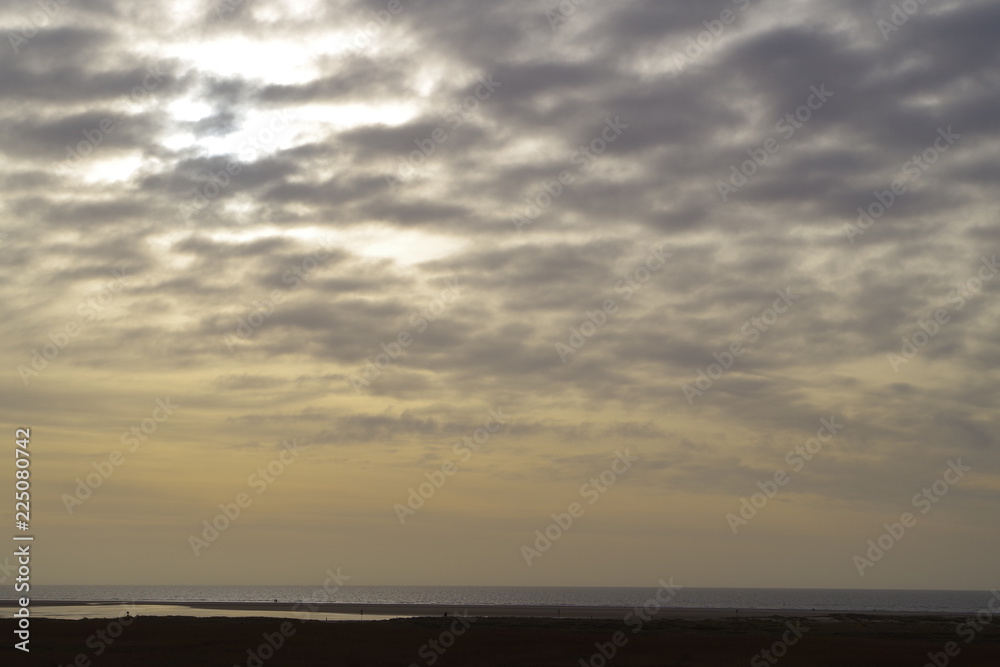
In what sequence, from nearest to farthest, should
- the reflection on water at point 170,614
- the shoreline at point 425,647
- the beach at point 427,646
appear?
the shoreline at point 425,647 → the beach at point 427,646 → the reflection on water at point 170,614

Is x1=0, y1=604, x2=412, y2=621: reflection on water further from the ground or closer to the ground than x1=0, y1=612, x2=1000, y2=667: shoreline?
closer to the ground

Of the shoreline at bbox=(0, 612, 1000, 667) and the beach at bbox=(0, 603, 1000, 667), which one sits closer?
the shoreline at bbox=(0, 612, 1000, 667)

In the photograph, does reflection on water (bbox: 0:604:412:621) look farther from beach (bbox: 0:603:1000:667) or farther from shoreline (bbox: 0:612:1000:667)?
beach (bbox: 0:603:1000:667)

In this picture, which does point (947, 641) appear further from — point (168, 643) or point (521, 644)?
point (168, 643)

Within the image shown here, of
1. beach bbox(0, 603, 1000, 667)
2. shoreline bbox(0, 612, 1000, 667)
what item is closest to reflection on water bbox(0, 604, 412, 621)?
shoreline bbox(0, 612, 1000, 667)

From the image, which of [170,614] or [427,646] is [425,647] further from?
[170,614]

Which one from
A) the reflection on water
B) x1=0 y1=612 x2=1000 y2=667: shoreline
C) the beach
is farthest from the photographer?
the reflection on water

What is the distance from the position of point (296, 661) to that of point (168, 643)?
1357 centimetres

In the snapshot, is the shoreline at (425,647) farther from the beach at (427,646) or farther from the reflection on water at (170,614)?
the reflection on water at (170,614)

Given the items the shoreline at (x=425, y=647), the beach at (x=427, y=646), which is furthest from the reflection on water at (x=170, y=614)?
the beach at (x=427, y=646)

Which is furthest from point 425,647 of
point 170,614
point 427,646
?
point 170,614

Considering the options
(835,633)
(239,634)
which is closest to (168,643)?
(239,634)

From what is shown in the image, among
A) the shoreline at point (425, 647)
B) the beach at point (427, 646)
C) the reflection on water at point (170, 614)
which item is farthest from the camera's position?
the reflection on water at point (170, 614)

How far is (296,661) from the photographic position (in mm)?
50219
